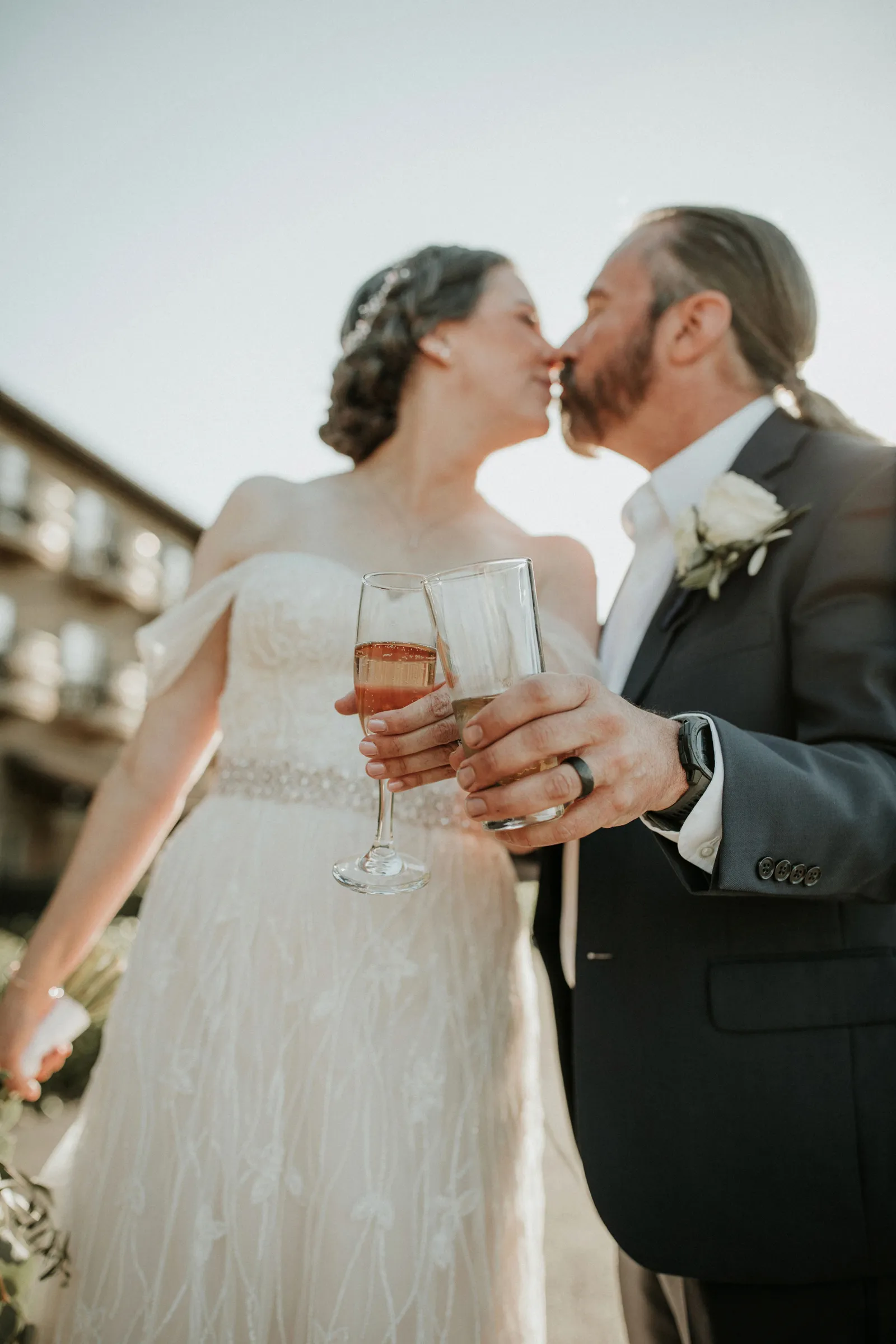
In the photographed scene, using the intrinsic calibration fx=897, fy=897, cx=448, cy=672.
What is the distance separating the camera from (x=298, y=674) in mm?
2545

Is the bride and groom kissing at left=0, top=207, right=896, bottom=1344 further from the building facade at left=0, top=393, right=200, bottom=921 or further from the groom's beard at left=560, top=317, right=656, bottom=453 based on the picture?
the building facade at left=0, top=393, right=200, bottom=921

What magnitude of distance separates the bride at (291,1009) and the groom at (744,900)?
0.97 feet

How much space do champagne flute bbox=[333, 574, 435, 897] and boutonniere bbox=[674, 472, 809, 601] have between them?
2.71 feet

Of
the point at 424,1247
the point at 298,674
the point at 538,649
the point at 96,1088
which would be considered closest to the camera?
the point at 538,649

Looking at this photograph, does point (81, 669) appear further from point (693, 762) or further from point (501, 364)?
point (693, 762)

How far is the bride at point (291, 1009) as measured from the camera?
1895mm

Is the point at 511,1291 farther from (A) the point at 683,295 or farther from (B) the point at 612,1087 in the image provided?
(A) the point at 683,295

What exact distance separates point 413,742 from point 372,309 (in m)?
2.41

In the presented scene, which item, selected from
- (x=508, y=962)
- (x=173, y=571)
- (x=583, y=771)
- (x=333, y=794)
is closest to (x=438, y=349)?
(x=333, y=794)

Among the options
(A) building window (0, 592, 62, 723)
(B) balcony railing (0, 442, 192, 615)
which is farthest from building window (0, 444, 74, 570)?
(A) building window (0, 592, 62, 723)

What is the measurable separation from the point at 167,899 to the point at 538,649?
1446mm

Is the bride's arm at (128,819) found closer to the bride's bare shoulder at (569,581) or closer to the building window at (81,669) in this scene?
the bride's bare shoulder at (569,581)

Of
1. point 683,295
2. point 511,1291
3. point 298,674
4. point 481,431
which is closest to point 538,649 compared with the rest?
point 298,674

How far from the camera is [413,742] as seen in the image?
5.51 feet
